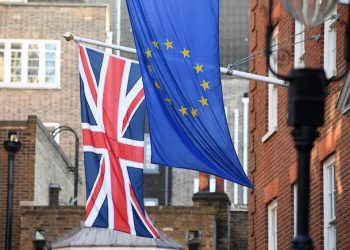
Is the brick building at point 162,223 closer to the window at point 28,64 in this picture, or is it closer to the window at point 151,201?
the window at point 28,64

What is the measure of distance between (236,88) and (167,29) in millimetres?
48881

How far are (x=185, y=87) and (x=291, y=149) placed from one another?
278 inches

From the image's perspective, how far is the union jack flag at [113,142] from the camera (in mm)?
23141

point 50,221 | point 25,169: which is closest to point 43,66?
point 25,169

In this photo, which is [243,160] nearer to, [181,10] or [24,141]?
[24,141]

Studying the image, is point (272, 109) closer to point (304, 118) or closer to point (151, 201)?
point (304, 118)

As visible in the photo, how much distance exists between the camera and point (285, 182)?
26.8m

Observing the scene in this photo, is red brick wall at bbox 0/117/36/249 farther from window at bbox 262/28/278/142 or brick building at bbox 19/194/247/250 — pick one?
window at bbox 262/28/278/142

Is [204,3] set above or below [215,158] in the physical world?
above

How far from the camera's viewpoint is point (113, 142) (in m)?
23.5

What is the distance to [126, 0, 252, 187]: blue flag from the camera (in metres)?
19.4

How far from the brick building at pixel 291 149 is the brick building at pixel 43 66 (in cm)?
2814

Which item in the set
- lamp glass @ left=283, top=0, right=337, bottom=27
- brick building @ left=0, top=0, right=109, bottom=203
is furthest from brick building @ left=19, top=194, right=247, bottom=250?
lamp glass @ left=283, top=0, right=337, bottom=27

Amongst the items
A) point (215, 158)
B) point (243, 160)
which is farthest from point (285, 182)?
point (243, 160)
